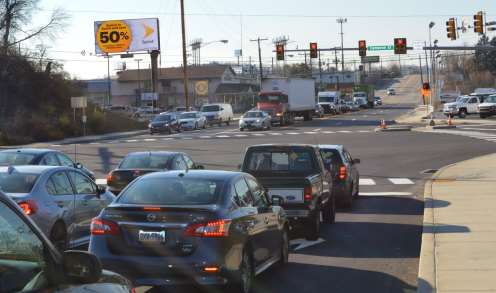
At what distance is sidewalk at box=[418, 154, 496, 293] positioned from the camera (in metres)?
9.40

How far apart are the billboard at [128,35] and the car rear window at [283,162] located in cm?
7543

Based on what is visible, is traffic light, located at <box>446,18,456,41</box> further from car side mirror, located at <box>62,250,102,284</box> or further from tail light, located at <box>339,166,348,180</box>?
car side mirror, located at <box>62,250,102,284</box>

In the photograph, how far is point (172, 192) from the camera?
30.6 feet

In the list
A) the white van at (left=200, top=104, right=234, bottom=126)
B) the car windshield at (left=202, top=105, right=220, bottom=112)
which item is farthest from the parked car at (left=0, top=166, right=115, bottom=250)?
the car windshield at (left=202, top=105, right=220, bottom=112)

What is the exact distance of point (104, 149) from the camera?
4356 centimetres

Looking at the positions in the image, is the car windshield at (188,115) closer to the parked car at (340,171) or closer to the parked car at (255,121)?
the parked car at (255,121)

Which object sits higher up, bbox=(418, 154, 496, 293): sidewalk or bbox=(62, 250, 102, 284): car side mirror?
bbox=(62, 250, 102, 284): car side mirror

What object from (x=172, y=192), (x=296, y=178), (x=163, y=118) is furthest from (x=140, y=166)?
(x=163, y=118)

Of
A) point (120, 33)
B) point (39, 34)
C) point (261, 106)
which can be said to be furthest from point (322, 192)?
point (120, 33)

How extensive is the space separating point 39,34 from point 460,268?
67.8m

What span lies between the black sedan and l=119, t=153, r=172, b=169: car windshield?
9860 mm

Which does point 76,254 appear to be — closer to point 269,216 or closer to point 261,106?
point 269,216

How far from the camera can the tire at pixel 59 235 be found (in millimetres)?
11539

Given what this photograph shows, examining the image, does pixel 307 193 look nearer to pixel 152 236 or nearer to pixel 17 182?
pixel 17 182
